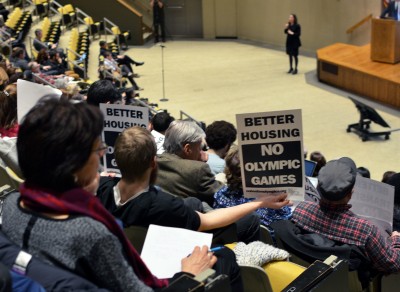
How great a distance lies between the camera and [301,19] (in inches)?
680

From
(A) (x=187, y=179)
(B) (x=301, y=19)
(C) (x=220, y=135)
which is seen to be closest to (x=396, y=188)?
(A) (x=187, y=179)

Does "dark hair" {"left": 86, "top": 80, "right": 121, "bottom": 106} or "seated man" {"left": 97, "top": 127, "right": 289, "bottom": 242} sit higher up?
"seated man" {"left": 97, "top": 127, "right": 289, "bottom": 242}

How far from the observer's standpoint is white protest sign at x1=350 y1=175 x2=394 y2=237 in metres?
3.62

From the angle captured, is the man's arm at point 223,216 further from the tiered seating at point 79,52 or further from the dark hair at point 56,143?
the tiered seating at point 79,52

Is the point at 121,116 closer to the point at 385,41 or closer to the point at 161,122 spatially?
the point at 161,122

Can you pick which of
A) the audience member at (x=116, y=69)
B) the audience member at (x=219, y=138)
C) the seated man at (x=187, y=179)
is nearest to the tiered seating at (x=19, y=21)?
the audience member at (x=116, y=69)

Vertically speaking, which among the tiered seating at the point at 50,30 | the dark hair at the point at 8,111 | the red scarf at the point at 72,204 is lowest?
the tiered seating at the point at 50,30

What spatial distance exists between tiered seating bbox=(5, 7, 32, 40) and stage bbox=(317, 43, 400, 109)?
7.57 metres

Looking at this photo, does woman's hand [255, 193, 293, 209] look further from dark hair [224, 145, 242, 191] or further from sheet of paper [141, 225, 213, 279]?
sheet of paper [141, 225, 213, 279]

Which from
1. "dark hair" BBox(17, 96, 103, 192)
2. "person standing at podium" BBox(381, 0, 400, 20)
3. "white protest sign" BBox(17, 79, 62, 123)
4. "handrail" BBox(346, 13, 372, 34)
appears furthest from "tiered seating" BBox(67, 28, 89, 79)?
"dark hair" BBox(17, 96, 103, 192)

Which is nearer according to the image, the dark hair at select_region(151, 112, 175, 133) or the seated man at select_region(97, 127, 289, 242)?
the seated man at select_region(97, 127, 289, 242)

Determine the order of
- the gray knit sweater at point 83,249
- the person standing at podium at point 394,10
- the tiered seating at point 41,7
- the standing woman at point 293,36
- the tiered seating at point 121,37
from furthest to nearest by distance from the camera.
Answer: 1. the tiered seating at point 121,37
2. the tiered seating at point 41,7
3. the standing woman at point 293,36
4. the person standing at podium at point 394,10
5. the gray knit sweater at point 83,249

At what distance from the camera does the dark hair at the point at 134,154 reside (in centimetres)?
258

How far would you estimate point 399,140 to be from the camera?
9969 millimetres
